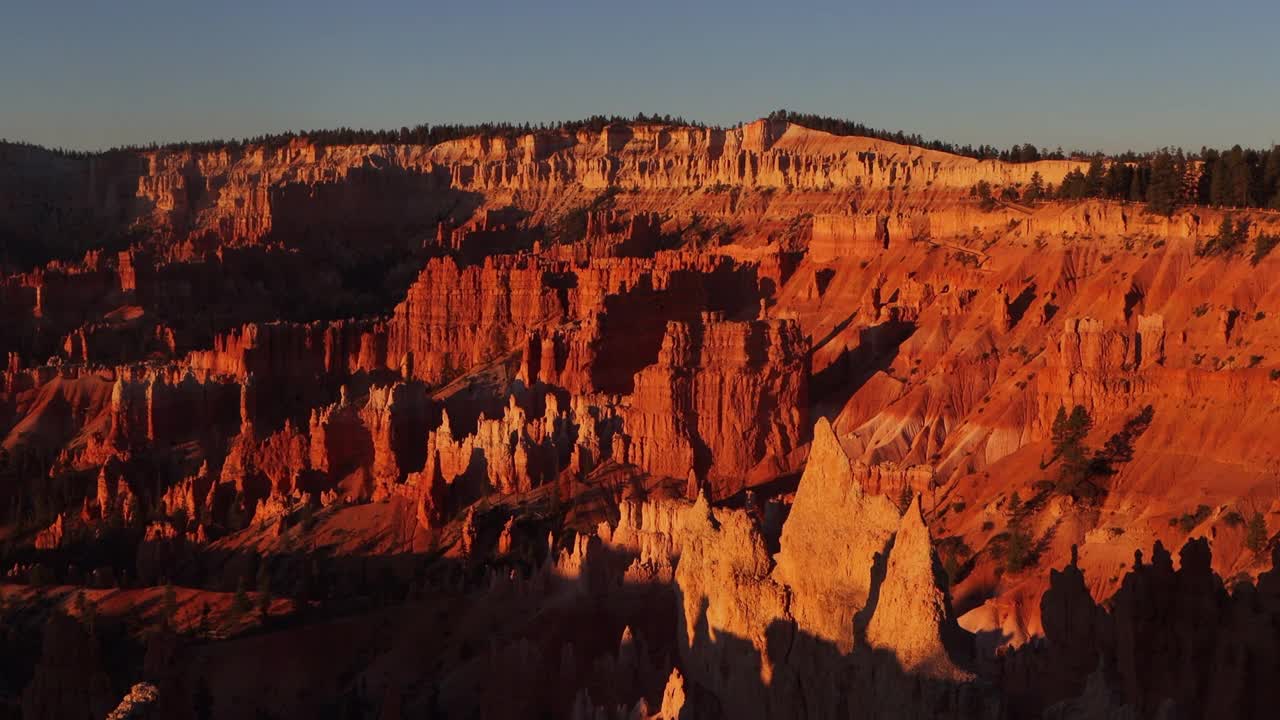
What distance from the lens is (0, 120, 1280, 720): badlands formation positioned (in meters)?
30.4

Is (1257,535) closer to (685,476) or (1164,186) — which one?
(685,476)

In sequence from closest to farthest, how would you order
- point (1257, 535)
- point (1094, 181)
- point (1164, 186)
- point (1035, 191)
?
point (1257, 535)
point (1164, 186)
point (1094, 181)
point (1035, 191)

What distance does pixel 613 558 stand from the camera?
4453 centimetres

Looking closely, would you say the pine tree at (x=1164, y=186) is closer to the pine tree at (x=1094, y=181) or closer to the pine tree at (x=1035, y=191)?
the pine tree at (x=1094, y=181)

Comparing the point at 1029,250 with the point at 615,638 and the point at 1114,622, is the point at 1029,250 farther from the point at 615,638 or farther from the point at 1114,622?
the point at 1114,622

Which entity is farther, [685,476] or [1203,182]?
[1203,182]

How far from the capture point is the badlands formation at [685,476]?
99.7 feet

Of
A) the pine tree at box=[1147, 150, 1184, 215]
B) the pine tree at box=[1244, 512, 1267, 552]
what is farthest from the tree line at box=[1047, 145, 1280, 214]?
the pine tree at box=[1244, 512, 1267, 552]

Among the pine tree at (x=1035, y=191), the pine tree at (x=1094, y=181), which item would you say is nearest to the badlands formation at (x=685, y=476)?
the pine tree at (x=1035, y=191)

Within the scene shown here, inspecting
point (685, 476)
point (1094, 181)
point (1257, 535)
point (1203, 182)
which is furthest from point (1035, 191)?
point (1257, 535)

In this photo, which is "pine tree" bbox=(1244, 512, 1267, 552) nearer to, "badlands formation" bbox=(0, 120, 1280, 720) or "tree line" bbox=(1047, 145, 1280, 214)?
"badlands formation" bbox=(0, 120, 1280, 720)

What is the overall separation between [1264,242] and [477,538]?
29.3m

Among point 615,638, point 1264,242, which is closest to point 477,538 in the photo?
point 615,638

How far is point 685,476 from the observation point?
62688mm
